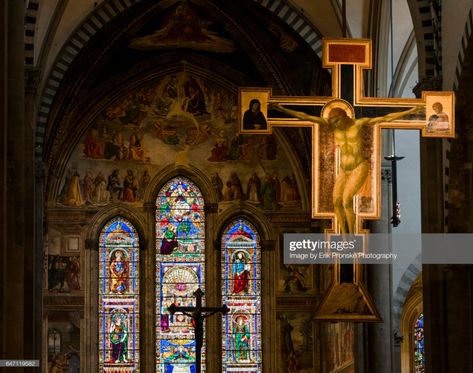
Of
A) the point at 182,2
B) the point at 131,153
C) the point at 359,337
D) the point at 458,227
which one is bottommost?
the point at 359,337

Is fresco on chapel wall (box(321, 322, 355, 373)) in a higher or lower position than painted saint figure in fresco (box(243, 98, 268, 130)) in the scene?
lower

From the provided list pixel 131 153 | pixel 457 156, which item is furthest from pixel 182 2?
pixel 457 156

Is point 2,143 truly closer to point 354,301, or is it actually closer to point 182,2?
point 354,301

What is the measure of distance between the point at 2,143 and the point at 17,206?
2.97m

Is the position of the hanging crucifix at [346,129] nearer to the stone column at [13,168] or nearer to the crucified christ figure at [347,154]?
the crucified christ figure at [347,154]

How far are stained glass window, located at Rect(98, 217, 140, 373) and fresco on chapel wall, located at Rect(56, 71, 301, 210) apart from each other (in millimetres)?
854

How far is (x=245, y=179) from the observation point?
3569cm

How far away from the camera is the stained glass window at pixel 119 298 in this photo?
34.7 meters

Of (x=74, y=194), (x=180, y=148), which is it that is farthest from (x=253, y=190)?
(x=74, y=194)

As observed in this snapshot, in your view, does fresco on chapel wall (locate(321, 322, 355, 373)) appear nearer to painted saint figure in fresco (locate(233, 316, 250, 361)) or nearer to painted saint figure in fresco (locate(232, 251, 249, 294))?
painted saint figure in fresco (locate(233, 316, 250, 361))

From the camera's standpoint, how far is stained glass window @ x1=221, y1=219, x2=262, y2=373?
35031 mm

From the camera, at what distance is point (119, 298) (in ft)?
115

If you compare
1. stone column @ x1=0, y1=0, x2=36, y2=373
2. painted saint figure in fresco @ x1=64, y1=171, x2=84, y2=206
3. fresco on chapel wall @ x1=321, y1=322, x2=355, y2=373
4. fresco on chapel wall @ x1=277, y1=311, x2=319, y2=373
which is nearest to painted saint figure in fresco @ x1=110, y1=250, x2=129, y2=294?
painted saint figure in fresco @ x1=64, y1=171, x2=84, y2=206

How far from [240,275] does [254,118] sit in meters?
19.8
